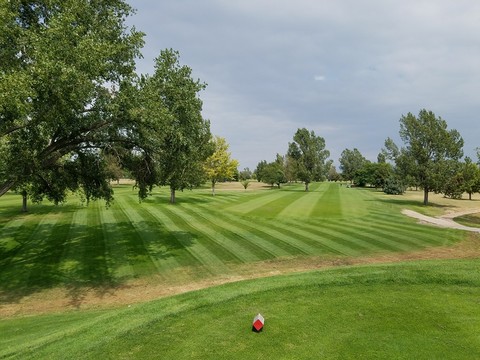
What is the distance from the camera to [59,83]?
13.8 meters

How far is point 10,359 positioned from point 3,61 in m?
12.3

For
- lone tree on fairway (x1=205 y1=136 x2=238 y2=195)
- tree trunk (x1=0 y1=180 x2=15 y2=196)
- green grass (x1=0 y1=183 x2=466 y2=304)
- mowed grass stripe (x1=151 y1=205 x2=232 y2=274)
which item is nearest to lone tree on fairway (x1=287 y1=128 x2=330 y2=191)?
lone tree on fairway (x1=205 y1=136 x2=238 y2=195)

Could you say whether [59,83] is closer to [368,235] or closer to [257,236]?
[257,236]

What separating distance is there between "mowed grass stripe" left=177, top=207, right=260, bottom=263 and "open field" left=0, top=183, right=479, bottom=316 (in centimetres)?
7

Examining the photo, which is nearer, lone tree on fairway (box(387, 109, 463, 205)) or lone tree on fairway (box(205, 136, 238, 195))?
lone tree on fairway (box(387, 109, 463, 205))

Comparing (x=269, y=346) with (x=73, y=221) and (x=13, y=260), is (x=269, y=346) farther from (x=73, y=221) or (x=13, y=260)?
(x=73, y=221)

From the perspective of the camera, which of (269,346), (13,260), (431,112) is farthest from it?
(431,112)

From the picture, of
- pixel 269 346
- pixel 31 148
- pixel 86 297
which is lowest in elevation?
pixel 86 297

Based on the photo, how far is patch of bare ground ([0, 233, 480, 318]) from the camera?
1437 cm

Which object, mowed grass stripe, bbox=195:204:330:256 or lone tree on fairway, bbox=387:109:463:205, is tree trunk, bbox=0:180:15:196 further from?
lone tree on fairway, bbox=387:109:463:205

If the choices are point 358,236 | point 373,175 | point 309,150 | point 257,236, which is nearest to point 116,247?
point 257,236

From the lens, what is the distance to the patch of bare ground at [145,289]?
14367 mm

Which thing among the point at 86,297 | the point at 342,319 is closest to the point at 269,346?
the point at 342,319

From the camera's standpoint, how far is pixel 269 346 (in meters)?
7.48
